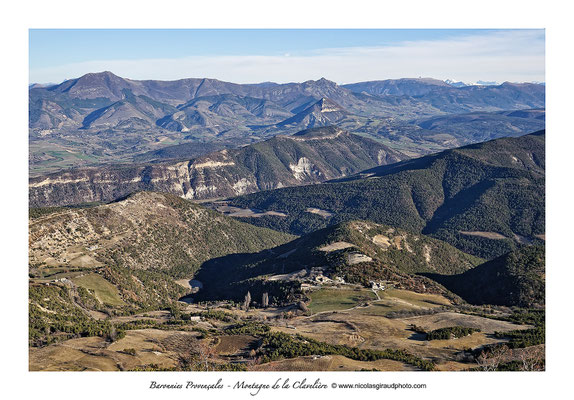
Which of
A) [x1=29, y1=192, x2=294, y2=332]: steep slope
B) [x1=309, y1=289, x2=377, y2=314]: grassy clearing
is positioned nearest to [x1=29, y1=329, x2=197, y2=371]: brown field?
[x1=29, y1=192, x2=294, y2=332]: steep slope

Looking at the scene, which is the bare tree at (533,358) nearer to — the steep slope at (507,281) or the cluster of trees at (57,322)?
the steep slope at (507,281)

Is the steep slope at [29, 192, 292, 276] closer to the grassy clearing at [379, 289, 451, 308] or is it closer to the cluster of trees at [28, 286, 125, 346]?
the cluster of trees at [28, 286, 125, 346]

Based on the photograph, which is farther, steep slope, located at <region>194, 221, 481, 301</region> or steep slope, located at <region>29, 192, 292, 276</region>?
steep slope, located at <region>29, 192, 292, 276</region>

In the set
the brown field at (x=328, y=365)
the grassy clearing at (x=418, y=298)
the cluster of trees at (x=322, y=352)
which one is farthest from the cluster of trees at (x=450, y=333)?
the grassy clearing at (x=418, y=298)

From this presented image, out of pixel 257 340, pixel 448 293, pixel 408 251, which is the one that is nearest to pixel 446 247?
A: pixel 408 251

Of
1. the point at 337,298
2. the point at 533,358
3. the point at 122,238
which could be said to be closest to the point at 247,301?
the point at 337,298

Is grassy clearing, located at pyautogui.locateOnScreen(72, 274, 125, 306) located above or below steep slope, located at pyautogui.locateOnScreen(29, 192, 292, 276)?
below
